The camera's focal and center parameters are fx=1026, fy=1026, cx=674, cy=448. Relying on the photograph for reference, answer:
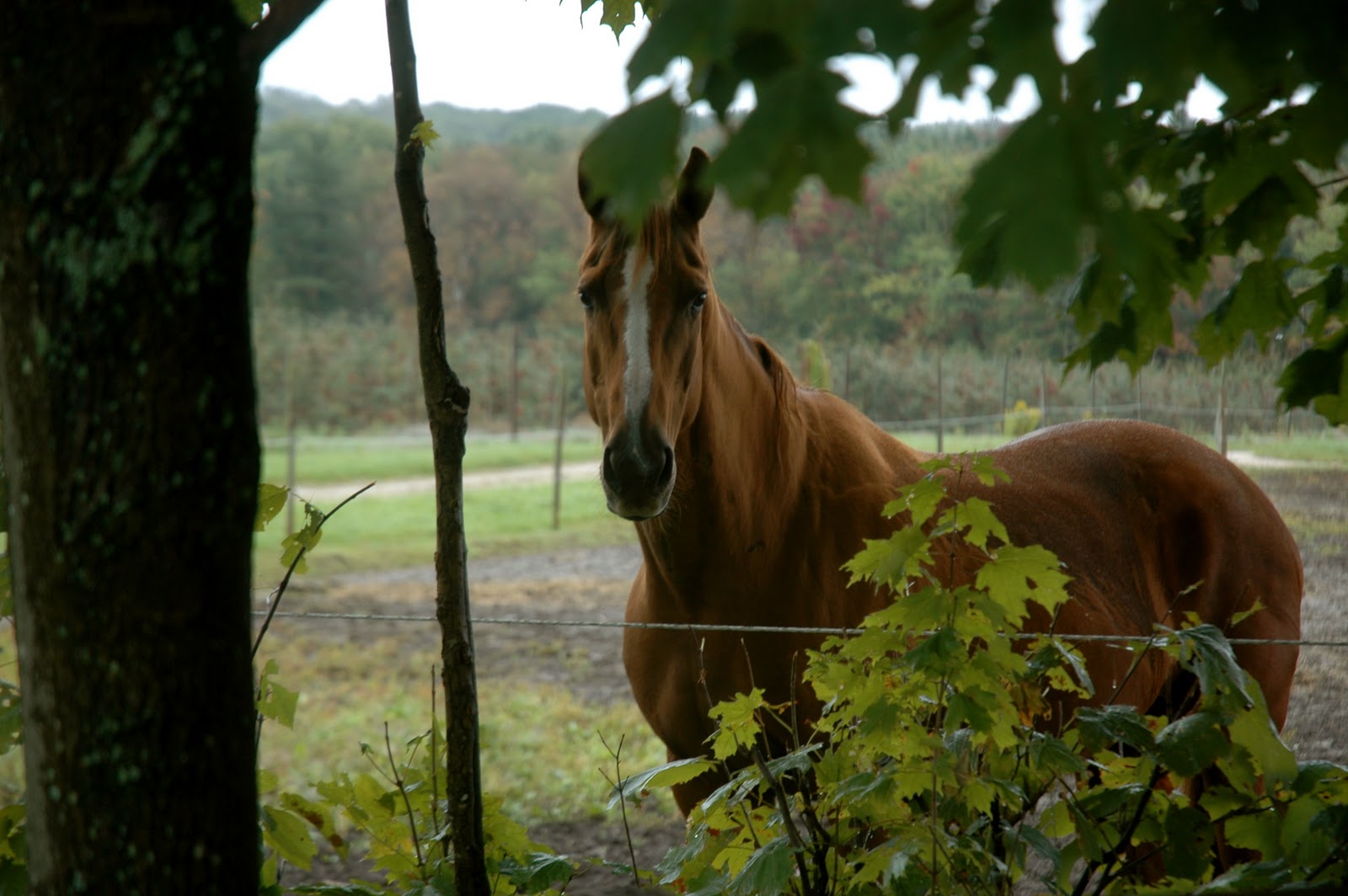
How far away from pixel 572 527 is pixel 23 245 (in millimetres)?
10422

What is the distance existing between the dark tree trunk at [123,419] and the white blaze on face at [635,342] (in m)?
1.01

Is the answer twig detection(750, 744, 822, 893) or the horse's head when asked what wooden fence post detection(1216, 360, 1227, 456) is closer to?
the horse's head

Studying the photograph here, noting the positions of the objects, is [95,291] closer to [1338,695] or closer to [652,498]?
[652,498]

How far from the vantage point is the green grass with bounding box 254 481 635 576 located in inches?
377

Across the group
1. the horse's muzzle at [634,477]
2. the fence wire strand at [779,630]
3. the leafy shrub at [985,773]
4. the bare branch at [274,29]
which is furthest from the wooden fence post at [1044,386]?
the bare branch at [274,29]

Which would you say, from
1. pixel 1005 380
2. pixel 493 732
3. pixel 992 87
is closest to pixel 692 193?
pixel 992 87

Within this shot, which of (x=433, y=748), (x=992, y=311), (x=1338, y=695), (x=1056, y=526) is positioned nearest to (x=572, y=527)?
(x=992, y=311)

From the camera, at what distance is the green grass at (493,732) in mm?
4305

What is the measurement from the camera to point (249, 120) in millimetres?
924

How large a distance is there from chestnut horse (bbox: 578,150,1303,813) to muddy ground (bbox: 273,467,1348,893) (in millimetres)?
445

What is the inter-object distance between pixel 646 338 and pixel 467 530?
9530 millimetres

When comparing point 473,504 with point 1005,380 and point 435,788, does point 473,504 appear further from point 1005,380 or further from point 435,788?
point 435,788

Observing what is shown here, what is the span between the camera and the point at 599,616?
22.9 feet

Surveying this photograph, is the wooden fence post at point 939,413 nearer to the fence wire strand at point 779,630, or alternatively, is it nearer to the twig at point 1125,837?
the fence wire strand at point 779,630
